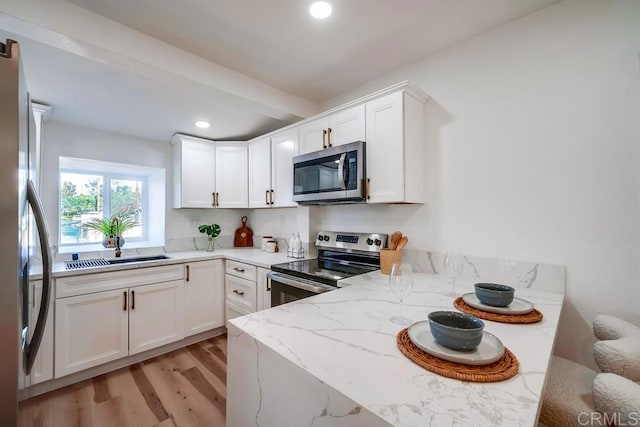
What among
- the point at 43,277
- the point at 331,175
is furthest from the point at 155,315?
the point at 331,175

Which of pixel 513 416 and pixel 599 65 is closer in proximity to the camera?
pixel 513 416

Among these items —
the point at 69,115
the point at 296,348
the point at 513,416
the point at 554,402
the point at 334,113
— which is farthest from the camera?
the point at 69,115

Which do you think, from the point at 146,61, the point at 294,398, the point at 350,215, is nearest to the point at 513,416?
the point at 294,398

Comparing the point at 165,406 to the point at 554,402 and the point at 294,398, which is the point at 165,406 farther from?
the point at 554,402

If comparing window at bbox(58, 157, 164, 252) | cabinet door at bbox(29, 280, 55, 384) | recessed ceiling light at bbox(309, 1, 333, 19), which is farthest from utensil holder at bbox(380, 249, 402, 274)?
window at bbox(58, 157, 164, 252)

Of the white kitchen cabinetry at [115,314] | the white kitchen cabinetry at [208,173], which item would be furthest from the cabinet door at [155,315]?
the white kitchen cabinetry at [208,173]

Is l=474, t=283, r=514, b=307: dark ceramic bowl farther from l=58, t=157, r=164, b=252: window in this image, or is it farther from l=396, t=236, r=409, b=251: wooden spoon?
l=58, t=157, r=164, b=252: window

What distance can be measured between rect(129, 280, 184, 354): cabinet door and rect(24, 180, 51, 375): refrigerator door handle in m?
1.52

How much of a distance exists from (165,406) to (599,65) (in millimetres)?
3264

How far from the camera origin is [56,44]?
1512mm

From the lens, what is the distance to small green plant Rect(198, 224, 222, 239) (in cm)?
331

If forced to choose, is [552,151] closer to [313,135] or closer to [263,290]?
[313,135]

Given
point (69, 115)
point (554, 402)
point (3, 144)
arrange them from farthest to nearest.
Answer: point (69, 115), point (554, 402), point (3, 144)

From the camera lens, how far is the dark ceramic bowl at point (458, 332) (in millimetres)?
775
